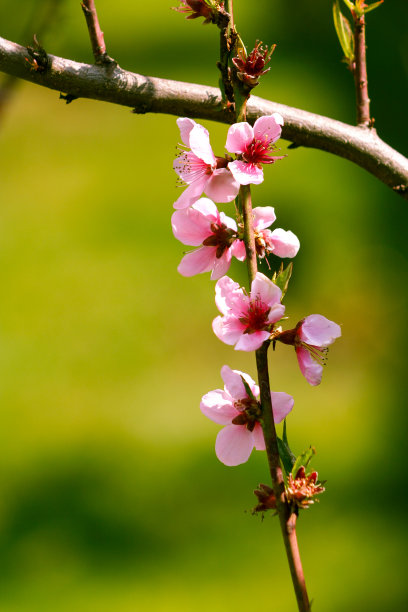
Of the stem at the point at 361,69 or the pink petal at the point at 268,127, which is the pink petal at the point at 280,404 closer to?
the pink petal at the point at 268,127

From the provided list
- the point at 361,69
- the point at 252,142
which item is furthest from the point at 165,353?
the point at 252,142

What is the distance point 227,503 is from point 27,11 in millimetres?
1077

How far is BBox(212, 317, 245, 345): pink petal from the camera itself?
32 centimetres

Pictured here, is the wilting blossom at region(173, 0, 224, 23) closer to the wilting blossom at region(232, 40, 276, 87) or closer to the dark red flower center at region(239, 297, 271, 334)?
the wilting blossom at region(232, 40, 276, 87)

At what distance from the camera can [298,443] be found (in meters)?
1.11

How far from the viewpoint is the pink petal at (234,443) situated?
13.3 inches

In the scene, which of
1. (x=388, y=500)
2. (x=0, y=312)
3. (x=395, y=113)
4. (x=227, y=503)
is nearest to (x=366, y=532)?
(x=388, y=500)

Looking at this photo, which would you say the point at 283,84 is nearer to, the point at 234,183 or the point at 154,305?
the point at 154,305

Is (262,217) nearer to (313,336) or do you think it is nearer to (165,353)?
(313,336)

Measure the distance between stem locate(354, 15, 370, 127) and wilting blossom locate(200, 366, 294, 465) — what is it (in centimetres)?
25

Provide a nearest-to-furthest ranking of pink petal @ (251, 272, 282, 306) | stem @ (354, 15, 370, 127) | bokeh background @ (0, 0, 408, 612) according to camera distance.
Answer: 1. pink petal @ (251, 272, 282, 306)
2. stem @ (354, 15, 370, 127)
3. bokeh background @ (0, 0, 408, 612)

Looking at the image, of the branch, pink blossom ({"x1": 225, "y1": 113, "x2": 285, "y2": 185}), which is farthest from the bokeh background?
pink blossom ({"x1": 225, "y1": 113, "x2": 285, "y2": 185})

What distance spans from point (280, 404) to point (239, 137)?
13 cm

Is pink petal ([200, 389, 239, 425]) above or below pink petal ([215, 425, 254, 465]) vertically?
above
